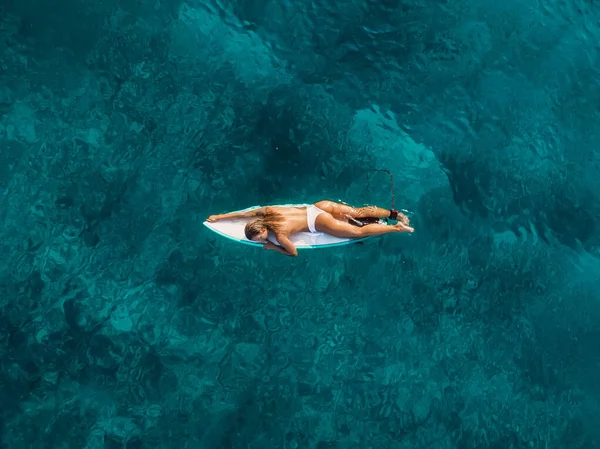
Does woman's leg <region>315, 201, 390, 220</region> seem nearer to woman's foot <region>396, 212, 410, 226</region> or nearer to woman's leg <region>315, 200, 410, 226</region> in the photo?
woman's leg <region>315, 200, 410, 226</region>

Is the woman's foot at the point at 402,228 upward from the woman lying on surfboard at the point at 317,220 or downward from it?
upward

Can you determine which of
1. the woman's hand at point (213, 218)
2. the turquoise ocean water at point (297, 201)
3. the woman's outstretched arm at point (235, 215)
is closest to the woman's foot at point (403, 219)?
the turquoise ocean water at point (297, 201)

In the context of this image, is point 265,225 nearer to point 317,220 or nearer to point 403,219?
point 317,220

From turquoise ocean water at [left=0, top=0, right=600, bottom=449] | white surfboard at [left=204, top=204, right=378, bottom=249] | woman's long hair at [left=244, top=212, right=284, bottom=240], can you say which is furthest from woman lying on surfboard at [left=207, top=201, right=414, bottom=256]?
turquoise ocean water at [left=0, top=0, right=600, bottom=449]

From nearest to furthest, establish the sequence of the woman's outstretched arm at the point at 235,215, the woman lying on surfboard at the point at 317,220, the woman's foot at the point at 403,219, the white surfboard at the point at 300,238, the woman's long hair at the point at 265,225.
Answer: the woman's long hair at the point at 265,225 → the woman lying on surfboard at the point at 317,220 → the white surfboard at the point at 300,238 → the woman's outstretched arm at the point at 235,215 → the woman's foot at the point at 403,219

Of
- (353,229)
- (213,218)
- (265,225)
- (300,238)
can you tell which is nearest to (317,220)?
(300,238)

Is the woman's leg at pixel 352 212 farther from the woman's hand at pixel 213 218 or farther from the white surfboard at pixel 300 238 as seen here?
the woman's hand at pixel 213 218
